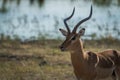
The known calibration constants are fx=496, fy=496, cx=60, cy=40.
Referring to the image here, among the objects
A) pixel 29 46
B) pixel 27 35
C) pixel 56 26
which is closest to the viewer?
pixel 29 46

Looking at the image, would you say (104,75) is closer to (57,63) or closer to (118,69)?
(118,69)

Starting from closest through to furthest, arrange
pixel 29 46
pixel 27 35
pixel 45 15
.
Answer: pixel 29 46 < pixel 27 35 < pixel 45 15

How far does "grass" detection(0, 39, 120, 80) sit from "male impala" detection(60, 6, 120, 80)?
1420 mm

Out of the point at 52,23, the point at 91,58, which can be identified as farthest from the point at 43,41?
the point at 91,58

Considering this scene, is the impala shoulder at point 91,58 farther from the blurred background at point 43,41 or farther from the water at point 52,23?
the water at point 52,23

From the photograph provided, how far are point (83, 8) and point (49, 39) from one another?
10.3 metres

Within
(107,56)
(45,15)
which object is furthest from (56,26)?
A: (107,56)

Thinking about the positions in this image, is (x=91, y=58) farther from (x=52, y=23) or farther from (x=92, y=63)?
(x=52, y=23)

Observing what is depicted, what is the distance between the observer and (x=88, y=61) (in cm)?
879

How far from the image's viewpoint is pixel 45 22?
20.6 metres

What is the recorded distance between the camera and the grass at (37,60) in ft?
34.6

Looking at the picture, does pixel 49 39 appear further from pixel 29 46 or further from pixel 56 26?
pixel 56 26

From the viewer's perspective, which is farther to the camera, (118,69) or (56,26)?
(56,26)

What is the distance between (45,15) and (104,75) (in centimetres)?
1425
